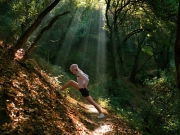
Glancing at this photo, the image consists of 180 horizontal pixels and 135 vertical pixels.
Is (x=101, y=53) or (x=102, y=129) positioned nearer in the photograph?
(x=102, y=129)

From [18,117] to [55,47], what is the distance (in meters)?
21.2

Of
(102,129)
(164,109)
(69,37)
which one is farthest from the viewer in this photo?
(69,37)

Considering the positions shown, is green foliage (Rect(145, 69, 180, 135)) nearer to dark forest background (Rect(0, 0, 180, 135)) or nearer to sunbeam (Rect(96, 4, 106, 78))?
dark forest background (Rect(0, 0, 180, 135))

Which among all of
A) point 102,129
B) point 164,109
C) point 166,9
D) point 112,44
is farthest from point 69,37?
point 102,129

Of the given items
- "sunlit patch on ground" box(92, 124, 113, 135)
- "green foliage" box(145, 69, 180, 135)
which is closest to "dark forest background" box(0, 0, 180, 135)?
"green foliage" box(145, 69, 180, 135)

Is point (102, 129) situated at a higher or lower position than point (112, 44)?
lower

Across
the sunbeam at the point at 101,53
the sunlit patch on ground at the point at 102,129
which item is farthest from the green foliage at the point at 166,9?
the sunbeam at the point at 101,53

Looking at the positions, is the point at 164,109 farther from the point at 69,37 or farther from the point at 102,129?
the point at 69,37

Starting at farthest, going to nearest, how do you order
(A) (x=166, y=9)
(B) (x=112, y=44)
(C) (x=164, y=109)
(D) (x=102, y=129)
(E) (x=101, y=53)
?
(E) (x=101, y=53) → (B) (x=112, y=44) → (A) (x=166, y=9) → (C) (x=164, y=109) → (D) (x=102, y=129)

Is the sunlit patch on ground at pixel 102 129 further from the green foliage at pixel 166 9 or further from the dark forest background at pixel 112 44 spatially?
the green foliage at pixel 166 9

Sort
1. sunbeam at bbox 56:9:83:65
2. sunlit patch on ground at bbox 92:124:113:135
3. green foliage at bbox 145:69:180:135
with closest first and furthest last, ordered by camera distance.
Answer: sunlit patch on ground at bbox 92:124:113:135 → green foliage at bbox 145:69:180:135 → sunbeam at bbox 56:9:83:65

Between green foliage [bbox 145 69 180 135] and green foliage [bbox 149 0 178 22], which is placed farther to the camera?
green foliage [bbox 149 0 178 22]

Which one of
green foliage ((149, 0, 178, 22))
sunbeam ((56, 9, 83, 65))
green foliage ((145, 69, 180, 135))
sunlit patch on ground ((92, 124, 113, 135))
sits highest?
sunbeam ((56, 9, 83, 65))

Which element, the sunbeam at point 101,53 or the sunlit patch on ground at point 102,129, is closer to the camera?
the sunlit patch on ground at point 102,129
